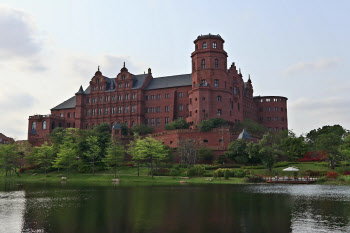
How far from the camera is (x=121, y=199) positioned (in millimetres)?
36094

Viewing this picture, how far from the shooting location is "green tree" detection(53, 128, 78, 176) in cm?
7950

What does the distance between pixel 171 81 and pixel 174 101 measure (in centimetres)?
760

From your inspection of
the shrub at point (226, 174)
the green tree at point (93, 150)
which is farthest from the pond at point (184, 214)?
the green tree at point (93, 150)

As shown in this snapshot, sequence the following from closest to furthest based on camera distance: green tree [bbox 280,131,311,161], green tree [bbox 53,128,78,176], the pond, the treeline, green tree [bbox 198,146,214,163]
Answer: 1. the pond
2. the treeline
3. green tree [bbox 280,131,311,161]
4. green tree [bbox 198,146,214,163]
5. green tree [bbox 53,128,78,176]

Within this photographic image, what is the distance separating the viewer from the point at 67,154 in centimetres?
7969

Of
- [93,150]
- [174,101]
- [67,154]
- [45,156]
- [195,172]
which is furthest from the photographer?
[174,101]

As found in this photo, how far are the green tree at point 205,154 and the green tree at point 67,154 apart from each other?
1112 inches

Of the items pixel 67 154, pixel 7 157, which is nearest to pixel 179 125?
pixel 67 154

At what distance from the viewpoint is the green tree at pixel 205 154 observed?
79000 millimetres

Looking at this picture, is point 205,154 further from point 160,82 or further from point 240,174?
point 160,82

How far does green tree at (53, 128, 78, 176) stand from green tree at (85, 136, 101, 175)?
340 centimetres

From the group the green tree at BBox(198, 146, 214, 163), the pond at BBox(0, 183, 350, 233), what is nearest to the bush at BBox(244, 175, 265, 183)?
the pond at BBox(0, 183, 350, 233)

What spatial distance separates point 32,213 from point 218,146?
5846 centimetres

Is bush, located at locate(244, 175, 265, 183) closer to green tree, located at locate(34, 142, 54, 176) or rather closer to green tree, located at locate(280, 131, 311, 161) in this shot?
green tree, located at locate(280, 131, 311, 161)
